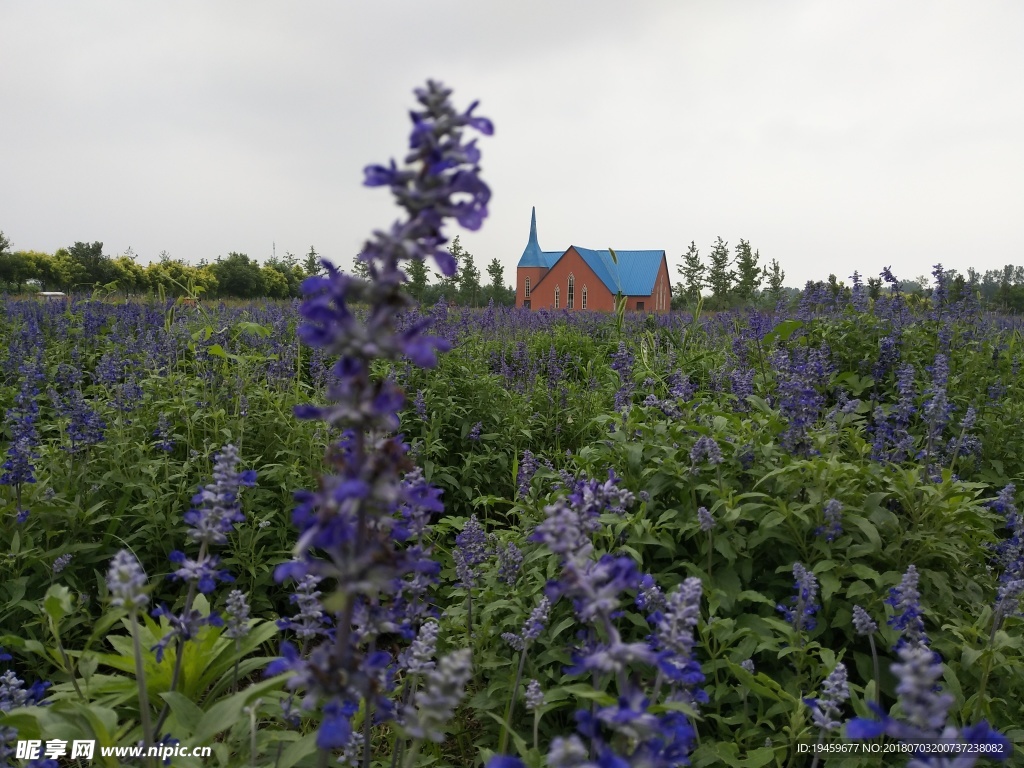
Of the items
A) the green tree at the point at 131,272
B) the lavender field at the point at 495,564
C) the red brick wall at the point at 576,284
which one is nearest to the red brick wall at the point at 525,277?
the red brick wall at the point at 576,284

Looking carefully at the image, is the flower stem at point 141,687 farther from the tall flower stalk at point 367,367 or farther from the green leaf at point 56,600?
the tall flower stalk at point 367,367

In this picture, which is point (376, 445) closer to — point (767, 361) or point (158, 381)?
point (158, 381)

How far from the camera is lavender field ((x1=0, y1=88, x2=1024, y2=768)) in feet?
4.22

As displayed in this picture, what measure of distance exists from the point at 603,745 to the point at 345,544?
0.65 meters

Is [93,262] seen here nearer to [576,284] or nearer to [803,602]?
[576,284]

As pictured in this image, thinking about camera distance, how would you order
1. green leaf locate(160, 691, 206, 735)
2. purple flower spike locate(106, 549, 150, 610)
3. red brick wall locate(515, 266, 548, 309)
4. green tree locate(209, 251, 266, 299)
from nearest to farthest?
1. purple flower spike locate(106, 549, 150, 610)
2. green leaf locate(160, 691, 206, 735)
3. green tree locate(209, 251, 266, 299)
4. red brick wall locate(515, 266, 548, 309)

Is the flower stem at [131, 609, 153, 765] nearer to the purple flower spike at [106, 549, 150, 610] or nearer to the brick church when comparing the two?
the purple flower spike at [106, 549, 150, 610]

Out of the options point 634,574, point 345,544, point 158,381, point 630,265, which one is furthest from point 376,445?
point 630,265

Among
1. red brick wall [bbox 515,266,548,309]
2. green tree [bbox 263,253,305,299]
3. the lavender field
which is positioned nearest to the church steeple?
red brick wall [bbox 515,266,548,309]

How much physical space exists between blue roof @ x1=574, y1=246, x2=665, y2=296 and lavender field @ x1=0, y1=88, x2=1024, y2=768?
44.2m

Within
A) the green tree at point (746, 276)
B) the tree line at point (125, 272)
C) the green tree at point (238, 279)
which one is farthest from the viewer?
the green tree at point (238, 279)

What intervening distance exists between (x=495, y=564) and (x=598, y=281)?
47.6 meters

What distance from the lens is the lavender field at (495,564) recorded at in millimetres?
1285

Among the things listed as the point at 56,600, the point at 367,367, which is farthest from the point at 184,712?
the point at 367,367
